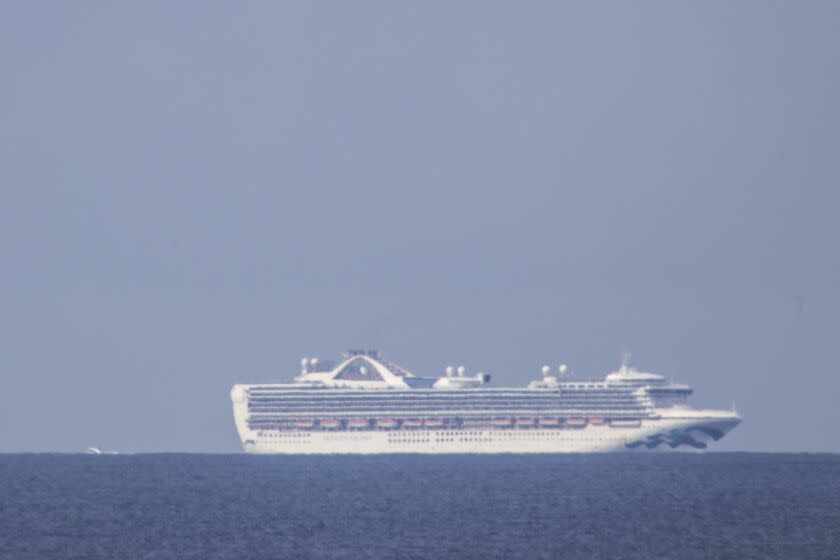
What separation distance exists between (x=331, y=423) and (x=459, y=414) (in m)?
11.2

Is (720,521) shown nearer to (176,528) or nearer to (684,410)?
(176,528)

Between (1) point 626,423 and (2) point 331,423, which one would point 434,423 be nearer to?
(2) point 331,423

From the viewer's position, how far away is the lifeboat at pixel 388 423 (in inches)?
6388

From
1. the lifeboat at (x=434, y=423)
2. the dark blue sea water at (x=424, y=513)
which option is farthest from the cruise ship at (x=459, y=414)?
the dark blue sea water at (x=424, y=513)

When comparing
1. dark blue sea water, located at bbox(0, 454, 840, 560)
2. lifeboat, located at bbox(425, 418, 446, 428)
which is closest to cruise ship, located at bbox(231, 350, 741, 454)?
lifeboat, located at bbox(425, 418, 446, 428)

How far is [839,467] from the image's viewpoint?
518 feet

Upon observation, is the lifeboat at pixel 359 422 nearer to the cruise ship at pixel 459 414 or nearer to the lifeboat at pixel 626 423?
the cruise ship at pixel 459 414

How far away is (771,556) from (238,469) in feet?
284

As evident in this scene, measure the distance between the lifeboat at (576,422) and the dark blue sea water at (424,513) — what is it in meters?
17.3

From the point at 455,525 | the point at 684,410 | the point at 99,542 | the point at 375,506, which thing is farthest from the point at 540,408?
the point at 99,542

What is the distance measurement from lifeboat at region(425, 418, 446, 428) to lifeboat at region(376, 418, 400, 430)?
2575 mm

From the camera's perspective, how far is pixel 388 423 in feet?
533

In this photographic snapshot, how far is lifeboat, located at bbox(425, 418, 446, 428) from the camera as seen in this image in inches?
6353

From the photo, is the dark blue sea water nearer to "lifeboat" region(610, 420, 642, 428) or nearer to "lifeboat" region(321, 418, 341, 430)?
"lifeboat" region(610, 420, 642, 428)
